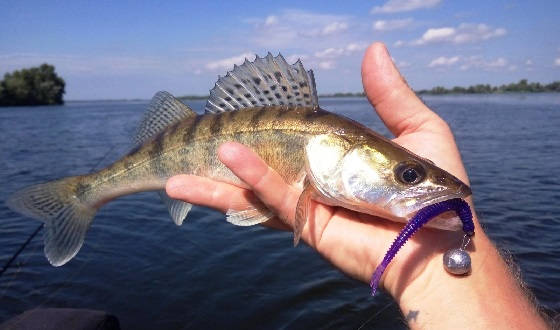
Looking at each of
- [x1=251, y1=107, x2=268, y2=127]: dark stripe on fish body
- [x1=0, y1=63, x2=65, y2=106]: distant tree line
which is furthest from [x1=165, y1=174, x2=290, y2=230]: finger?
[x1=0, y1=63, x2=65, y2=106]: distant tree line

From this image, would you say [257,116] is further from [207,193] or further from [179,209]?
[179,209]

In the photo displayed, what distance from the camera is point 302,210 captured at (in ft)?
10.4

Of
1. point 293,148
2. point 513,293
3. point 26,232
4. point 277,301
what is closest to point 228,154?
point 293,148

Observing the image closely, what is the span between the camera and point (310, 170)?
3.45 m

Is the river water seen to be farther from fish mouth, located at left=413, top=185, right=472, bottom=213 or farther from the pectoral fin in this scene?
fish mouth, located at left=413, top=185, right=472, bottom=213

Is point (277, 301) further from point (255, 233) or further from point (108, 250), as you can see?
point (108, 250)

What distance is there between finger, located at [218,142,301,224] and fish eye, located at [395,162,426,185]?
78cm

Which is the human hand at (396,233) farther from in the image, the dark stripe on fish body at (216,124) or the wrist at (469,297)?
the dark stripe on fish body at (216,124)

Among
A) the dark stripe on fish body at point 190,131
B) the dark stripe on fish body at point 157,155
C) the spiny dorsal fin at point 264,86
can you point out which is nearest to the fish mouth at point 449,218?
the spiny dorsal fin at point 264,86

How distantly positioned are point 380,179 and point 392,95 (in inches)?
37.1

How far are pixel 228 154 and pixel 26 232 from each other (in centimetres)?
1016

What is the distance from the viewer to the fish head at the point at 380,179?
114 inches

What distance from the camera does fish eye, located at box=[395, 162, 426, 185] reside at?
2.99 metres

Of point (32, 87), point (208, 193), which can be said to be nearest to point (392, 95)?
point (208, 193)
